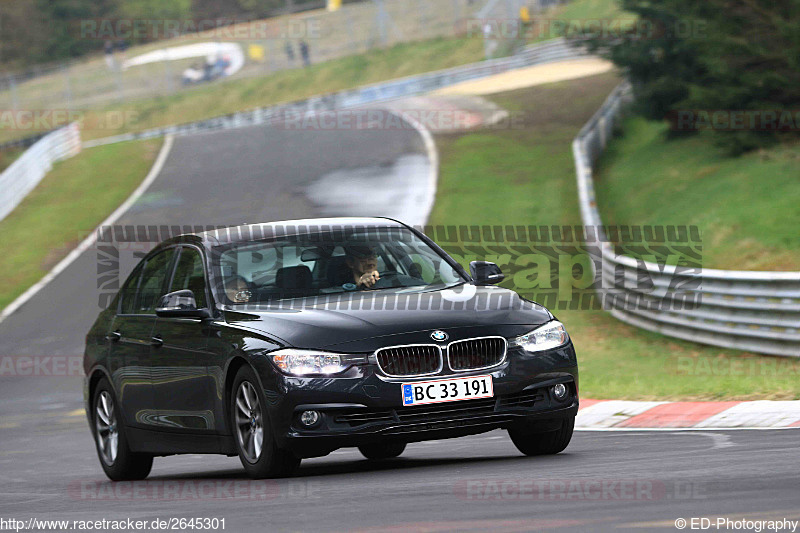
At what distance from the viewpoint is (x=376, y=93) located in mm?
49875

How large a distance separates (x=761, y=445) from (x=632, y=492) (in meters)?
2.14

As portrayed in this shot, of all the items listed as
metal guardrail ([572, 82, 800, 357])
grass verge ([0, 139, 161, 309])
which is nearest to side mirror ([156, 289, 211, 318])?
metal guardrail ([572, 82, 800, 357])

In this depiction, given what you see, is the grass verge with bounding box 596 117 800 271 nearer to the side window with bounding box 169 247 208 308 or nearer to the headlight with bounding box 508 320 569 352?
the headlight with bounding box 508 320 569 352

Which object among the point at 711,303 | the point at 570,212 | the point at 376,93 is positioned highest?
the point at 711,303

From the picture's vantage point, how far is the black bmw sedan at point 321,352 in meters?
7.72

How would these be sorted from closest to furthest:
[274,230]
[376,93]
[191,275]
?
[191,275] < [274,230] < [376,93]

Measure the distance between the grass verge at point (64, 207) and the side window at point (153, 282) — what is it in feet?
44.6

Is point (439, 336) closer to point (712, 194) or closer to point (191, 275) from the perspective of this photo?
point (191, 275)

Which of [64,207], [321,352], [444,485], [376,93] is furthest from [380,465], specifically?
[376,93]

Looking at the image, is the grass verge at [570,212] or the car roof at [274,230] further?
the grass verge at [570,212]

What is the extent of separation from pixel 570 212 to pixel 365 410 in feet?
63.1

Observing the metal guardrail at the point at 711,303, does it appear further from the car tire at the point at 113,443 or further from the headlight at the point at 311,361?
the headlight at the point at 311,361

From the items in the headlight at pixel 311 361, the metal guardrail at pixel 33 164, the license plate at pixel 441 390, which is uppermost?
the headlight at pixel 311 361

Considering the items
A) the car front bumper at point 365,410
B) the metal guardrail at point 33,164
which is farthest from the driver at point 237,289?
the metal guardrail at point 33,164
